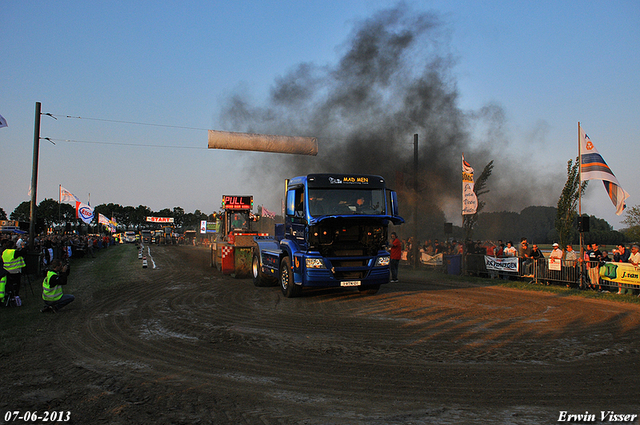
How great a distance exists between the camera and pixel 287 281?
12.0 m

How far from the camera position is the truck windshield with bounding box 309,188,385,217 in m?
11.2

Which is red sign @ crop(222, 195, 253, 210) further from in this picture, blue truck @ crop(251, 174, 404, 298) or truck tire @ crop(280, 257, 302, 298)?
blue truck @ crop(251, 174, 404, 298)

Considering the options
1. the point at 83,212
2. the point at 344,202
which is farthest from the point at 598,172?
the point at 83,212

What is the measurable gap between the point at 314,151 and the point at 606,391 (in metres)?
12.8

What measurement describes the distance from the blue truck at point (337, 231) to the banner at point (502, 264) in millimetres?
7260

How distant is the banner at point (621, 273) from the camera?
494 inches

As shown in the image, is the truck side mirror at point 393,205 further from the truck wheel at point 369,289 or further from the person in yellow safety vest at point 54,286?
the person in yellow safety vest at point 54,286

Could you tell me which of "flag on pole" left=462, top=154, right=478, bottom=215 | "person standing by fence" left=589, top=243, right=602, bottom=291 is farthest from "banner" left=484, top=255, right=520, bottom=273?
"person standing by fence" left=589, top=243, right=602, bottom=291

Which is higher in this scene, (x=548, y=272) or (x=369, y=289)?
(x=548, y=272)

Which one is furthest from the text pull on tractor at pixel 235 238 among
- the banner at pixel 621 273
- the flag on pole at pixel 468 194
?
the banner at pixel 621 273

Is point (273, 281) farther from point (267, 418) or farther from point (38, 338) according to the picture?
point (267, 418)

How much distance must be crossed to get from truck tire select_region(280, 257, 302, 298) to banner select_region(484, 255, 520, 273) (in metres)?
9.24

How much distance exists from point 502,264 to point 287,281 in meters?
9.52

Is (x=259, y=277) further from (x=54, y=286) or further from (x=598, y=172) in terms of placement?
(x=598, y=172)
